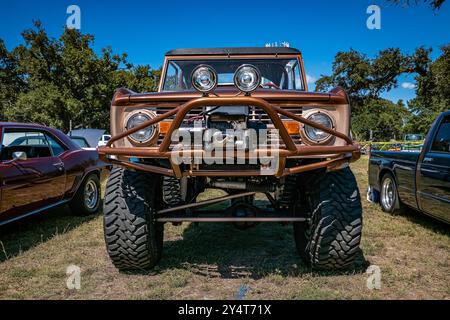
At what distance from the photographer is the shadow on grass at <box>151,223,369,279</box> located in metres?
3.49

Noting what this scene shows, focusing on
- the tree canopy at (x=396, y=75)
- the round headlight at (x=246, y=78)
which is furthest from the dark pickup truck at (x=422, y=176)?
the tree canopy at (x=396, y=75)

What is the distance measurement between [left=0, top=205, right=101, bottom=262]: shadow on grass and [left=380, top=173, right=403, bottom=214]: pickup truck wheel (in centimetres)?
463

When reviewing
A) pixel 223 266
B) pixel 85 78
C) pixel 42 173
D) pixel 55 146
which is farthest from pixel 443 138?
pixel 85 78

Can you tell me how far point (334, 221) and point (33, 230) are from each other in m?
3.94

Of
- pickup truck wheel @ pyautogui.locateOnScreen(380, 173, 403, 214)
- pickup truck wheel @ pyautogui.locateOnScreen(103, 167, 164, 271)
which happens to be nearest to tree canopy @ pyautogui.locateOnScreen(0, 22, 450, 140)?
pickup truck wheel @ pyautogui.locateOnScreen(380, 173, 403, 214)

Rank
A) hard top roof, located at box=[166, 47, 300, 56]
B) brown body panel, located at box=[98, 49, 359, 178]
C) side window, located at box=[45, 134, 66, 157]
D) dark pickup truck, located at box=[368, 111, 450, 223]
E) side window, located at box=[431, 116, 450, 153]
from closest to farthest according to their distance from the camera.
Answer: brown body panel, located at box=[98, 49, 359, 178], dark pickup truck, located at box=[368, 111, 450, 223], side window, located at box=[431, 116, 450, 153], hard top roof, located at box=[166, 47, 300, 56], side window, located at box=[45, 134, 66, 157]

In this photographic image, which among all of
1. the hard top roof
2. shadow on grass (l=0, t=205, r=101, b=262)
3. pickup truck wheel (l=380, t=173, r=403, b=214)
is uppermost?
the hard top roof

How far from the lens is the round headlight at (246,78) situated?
8.99 ft

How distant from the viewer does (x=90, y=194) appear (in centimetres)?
629

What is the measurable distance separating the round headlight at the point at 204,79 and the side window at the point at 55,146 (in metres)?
3.53

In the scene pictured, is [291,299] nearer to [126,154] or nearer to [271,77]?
[126,154]

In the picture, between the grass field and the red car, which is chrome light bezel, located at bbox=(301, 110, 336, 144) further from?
the red car

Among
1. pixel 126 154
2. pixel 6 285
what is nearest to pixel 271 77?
pixel 126 154

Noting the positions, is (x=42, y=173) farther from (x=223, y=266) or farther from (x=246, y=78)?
(x=246, y=78)
